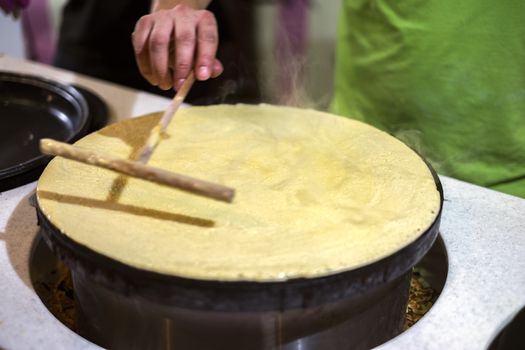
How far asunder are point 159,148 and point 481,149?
3.02 ft

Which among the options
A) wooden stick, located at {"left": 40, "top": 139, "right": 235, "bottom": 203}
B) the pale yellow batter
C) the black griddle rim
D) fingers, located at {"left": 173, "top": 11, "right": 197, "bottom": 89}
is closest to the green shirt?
the pale yellow batter

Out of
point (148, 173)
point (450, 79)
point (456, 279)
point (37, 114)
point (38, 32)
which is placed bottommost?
point (38, 32)

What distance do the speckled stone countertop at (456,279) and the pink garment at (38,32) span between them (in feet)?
8.23

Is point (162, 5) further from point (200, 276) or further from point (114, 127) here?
point (200, 276)

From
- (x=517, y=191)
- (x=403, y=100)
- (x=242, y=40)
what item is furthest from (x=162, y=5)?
(x=242, y=40)

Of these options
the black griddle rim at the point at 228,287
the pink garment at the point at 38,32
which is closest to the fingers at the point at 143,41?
the black griddle rim at the point at 228,287

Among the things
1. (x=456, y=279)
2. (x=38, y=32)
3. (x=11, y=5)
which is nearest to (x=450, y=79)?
(x=456, y=279)

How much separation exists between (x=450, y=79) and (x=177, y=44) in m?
0.78

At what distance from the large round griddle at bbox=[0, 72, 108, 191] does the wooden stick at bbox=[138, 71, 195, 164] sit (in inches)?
19.2

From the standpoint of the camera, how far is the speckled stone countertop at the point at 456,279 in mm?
1139

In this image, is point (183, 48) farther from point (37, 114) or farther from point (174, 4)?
point (37, 114)

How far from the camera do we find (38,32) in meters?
3.89

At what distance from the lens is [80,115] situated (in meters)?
1.94

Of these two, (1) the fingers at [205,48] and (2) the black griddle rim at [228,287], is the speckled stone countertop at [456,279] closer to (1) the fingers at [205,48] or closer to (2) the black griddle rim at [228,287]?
(2) the black griddle rim at [228,287]
